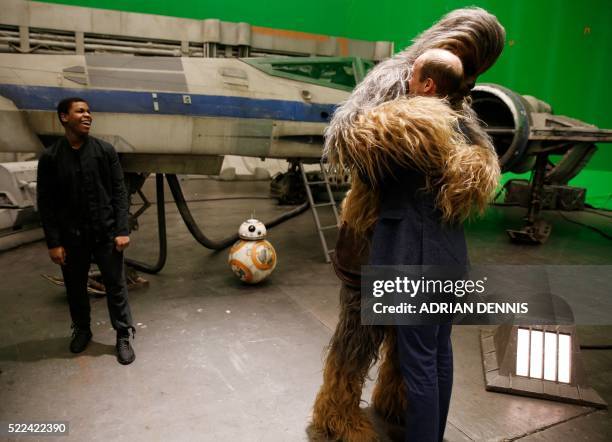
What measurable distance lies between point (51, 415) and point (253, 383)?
103cm

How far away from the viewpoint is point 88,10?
7754mm

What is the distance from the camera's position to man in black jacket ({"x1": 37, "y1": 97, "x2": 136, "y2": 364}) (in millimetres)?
2445

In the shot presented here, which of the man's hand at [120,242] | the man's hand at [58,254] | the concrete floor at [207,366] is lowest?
the concrete floor at [207,366]

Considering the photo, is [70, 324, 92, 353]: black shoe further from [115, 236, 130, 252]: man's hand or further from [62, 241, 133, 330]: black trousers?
[115, 236, 130, 252]: man's hand

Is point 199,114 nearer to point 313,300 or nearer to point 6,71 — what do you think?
point 6,71

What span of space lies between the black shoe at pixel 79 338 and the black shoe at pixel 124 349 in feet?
0.89

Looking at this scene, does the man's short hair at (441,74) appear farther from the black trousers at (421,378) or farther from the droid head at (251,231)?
the droid head at (251,231)

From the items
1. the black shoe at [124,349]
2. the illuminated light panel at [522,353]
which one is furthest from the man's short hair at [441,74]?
the black shoe at [124,349]

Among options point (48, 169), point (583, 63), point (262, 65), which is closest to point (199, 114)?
point (262, 65)

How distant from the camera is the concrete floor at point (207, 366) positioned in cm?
211

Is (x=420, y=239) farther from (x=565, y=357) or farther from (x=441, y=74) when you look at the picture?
(x=565, y=357)

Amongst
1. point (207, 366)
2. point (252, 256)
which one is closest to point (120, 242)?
point (207, 366)

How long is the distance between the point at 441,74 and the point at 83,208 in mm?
2107

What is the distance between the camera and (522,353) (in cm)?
243
